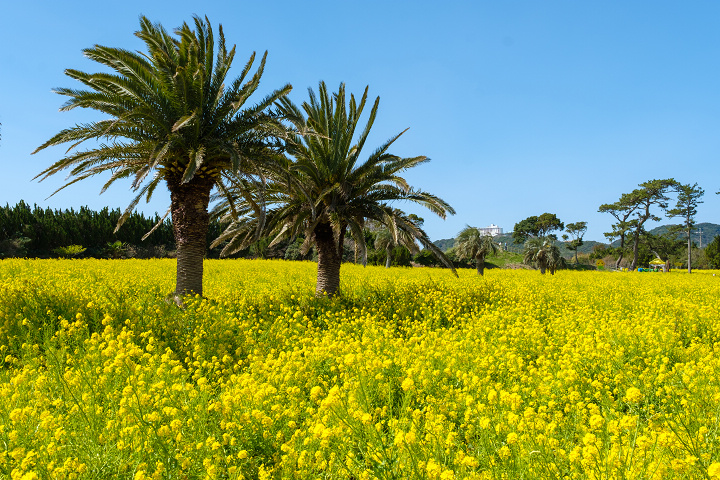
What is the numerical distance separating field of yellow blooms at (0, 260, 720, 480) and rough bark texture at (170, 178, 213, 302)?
97 centimetres

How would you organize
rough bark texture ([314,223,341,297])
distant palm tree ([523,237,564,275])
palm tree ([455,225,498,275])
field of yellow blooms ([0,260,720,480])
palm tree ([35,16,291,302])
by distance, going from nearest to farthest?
1. field of yellow blooms ([0,260,720,480])
2. palm tree ([35,16,291,302])
3. rough bark texture ([314,223,341,297])
4. palm tree ([455,225,498,275])
5. distant palm tree ([523,237,564,275])

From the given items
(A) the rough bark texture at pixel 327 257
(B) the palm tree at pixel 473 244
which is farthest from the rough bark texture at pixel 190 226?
(B) the palm tree at pixel 473 244

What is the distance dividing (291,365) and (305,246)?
22.2 feet

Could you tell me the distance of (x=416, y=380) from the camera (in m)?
4.63

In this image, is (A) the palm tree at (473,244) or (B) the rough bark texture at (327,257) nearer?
(B) the rough bark texture at (327,257)

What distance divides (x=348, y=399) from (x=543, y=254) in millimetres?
30599

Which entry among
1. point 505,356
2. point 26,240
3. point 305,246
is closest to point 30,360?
point 505,356

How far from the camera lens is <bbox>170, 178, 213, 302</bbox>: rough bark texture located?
9227 millimetres

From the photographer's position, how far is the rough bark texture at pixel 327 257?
10.8 metres

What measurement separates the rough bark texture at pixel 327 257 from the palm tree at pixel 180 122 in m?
2.50

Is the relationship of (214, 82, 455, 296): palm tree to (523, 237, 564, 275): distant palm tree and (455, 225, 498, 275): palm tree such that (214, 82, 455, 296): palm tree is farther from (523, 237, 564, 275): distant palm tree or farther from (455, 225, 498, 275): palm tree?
(523, 237, 564, 275): distant palm tree

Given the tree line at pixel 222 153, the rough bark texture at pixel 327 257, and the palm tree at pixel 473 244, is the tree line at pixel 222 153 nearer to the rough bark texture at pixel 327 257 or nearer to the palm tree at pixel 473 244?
the rough bark texture at pixel 327 257

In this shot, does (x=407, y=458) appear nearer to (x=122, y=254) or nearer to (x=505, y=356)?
(x=505, y=356)

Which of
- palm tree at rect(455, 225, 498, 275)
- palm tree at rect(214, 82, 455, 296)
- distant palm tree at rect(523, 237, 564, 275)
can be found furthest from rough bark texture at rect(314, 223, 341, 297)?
distant palm tree at rect(523, 237, 564, 275)
